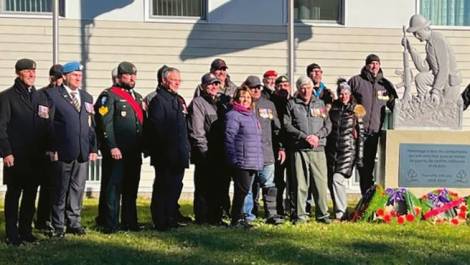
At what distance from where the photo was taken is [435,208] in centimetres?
1045

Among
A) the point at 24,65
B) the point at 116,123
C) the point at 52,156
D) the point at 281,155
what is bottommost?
the point at 281,155

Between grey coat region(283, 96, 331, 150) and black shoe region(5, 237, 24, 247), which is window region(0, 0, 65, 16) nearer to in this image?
grey coat region(283, 96, 331, 150)

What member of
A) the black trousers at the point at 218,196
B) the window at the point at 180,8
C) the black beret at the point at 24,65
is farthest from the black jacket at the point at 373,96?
the window at the point at 180,8

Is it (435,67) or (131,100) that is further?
(435,67)

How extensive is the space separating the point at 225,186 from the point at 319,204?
1184mm

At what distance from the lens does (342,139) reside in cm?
1035

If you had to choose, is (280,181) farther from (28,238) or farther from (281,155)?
(28,238)

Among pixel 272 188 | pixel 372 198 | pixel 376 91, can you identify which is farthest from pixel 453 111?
pixel 272 188

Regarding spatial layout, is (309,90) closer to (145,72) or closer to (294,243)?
(294,243)

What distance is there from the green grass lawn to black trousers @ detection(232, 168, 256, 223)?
27 cm

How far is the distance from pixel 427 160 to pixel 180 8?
6306 millimetres

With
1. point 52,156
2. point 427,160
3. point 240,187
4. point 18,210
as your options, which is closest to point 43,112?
point 52,156

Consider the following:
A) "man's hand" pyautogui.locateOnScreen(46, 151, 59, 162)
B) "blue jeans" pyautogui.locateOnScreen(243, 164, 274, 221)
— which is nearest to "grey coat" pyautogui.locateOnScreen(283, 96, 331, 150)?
"blue jeans" pyautogui.locateOnScreen(243, 164, 274, 221)

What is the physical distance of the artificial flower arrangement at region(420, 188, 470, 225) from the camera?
34.1ft
